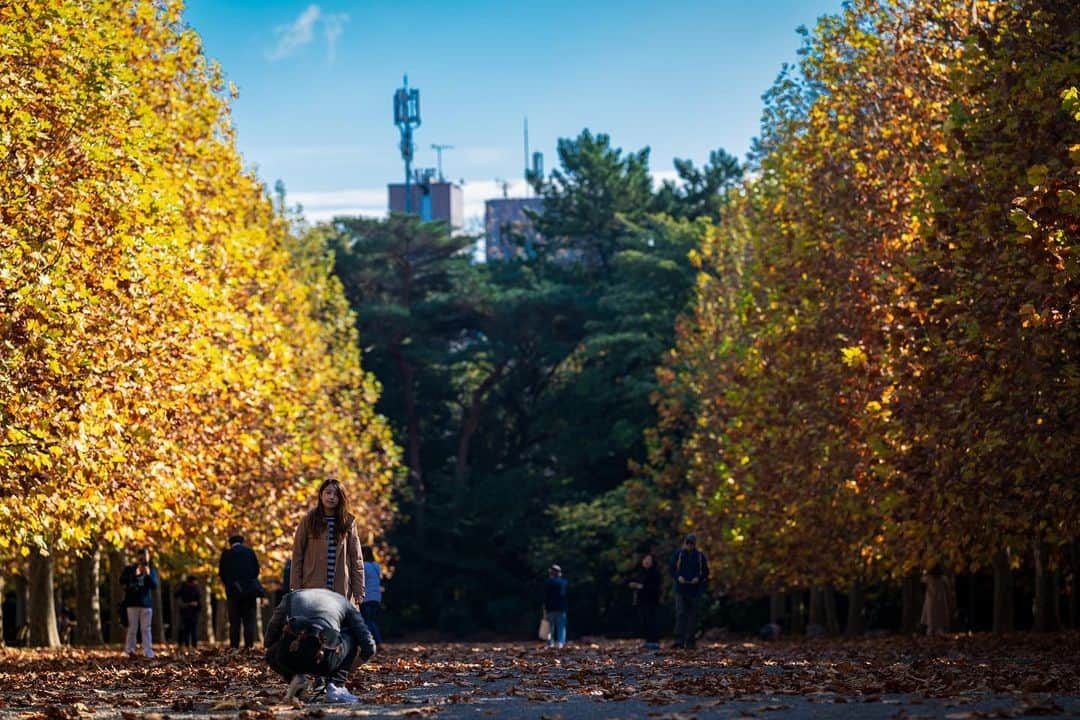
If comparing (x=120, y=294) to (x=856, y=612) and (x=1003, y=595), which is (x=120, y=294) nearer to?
(x=1003, y=595)

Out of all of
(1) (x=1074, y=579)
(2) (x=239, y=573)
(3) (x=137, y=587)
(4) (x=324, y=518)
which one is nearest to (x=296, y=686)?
(4) (x=324, y=518)

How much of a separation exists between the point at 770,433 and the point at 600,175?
43.0 meters

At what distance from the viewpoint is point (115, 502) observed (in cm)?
2473

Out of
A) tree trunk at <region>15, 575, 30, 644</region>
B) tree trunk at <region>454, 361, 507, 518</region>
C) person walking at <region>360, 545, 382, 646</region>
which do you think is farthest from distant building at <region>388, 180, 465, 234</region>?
person walking at <region>360, 545, 382, 646</region>

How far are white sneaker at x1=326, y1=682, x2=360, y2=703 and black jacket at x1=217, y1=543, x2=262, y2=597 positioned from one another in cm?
1415

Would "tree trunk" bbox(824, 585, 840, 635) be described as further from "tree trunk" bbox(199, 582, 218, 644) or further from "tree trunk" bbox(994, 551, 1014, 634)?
"tree trunk" bbox(199, 582, 218, 644)

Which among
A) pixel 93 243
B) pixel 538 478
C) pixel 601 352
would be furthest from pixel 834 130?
pixel 538 478

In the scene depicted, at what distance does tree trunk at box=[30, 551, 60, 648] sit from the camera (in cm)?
3547

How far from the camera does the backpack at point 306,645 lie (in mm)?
14078

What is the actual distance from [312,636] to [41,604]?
75.8ft

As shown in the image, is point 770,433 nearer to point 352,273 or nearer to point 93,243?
point 93,243

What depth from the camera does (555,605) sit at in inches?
1348

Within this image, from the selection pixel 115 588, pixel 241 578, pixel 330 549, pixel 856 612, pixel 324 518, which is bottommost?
pixel 856 612

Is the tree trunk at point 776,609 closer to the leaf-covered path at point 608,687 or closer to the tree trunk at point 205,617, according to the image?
the tree trunk at point 205,617
